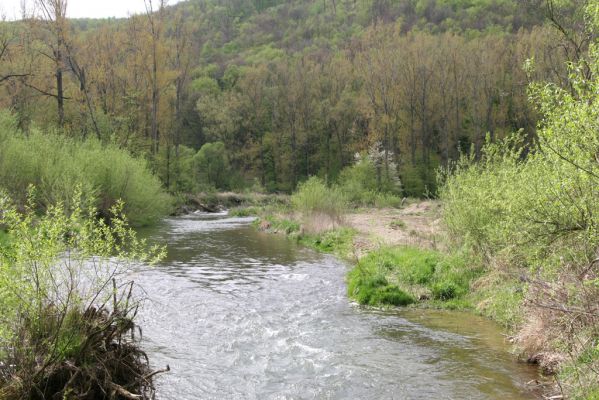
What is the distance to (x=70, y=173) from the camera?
24906 mm

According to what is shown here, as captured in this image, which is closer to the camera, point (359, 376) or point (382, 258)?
point (359, 376)

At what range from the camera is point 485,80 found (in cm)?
5681

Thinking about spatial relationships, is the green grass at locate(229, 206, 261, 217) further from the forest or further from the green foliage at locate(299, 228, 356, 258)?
the green foliage at locate(299, 228, 356, 258)

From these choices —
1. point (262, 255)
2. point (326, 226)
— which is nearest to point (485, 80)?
point (326, 226)

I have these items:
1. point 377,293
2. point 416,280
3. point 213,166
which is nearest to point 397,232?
point 416,280

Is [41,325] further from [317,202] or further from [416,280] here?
[317,202]

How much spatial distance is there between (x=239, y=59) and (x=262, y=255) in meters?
81.3

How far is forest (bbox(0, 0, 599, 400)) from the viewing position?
23.3ft

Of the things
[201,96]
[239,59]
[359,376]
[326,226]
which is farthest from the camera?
[239,59]

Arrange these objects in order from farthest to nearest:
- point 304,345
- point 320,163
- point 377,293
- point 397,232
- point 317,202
Result: point 320,163 < point 317,202 < point 397,232 < point 377,293 < point 304,345

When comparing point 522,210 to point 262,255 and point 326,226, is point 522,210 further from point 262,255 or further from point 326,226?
point 326,226

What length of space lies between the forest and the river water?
82cm

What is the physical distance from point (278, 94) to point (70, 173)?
160 ft

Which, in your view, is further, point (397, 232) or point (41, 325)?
point (397, 232)
